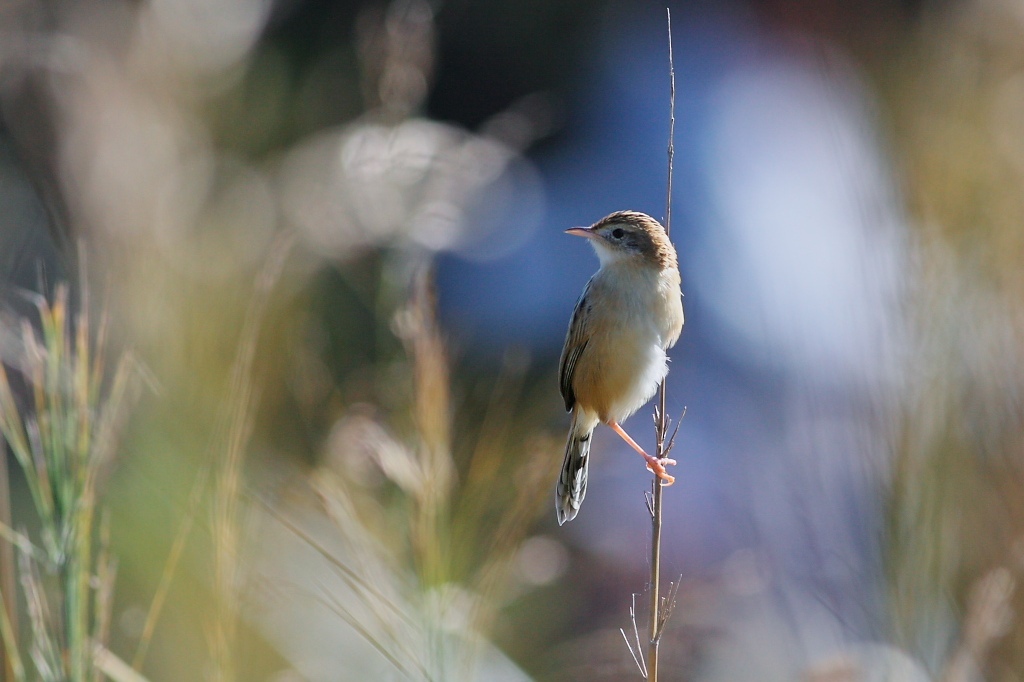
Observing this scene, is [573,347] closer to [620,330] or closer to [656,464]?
[620,330]

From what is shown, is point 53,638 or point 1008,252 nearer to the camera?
point 53,638

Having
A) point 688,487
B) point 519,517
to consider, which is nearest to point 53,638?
point 519,517

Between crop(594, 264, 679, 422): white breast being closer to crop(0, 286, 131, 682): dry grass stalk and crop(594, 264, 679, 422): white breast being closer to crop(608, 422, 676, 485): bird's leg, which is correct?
crop(608, 422, 676, 485): bird's leg

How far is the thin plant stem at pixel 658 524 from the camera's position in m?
1.57

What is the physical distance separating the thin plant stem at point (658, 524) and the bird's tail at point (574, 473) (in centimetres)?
99

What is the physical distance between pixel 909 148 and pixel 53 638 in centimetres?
188

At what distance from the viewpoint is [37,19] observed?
4965mm

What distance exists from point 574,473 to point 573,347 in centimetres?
42

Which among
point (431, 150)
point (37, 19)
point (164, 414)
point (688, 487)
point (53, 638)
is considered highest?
point (37, 19)

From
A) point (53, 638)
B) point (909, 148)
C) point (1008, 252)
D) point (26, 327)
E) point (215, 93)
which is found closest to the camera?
point (53, 638)

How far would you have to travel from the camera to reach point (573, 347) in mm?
3273

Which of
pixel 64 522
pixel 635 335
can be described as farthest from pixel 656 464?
pixel 635 335

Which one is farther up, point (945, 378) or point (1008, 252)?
point (1008, 252)

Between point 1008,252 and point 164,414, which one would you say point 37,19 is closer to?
point 164,414
